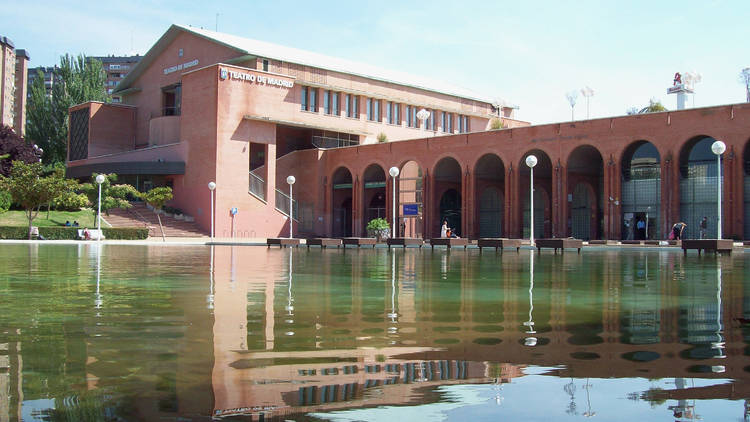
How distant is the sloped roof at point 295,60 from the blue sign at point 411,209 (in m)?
13.0

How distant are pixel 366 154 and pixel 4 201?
24239 mm

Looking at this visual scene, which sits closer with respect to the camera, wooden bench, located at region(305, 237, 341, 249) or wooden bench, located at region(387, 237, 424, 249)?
wooden bench, located at region(387, 237, 424, 249)

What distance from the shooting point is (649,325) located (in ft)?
18.5

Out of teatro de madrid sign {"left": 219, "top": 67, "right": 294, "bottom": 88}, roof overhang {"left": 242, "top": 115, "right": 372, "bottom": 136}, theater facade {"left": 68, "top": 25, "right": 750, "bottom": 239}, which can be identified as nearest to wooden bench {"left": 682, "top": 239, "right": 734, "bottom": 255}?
theater facade {"left": 68, "top": 25, "right": 750, "bottom": 239}

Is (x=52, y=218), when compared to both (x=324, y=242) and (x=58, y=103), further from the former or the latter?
(x=58, y=103)

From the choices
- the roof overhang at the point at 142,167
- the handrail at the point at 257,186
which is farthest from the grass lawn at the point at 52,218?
the handrail at the point at 257,186

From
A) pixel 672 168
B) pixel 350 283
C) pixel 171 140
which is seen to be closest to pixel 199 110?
pixel 171 140

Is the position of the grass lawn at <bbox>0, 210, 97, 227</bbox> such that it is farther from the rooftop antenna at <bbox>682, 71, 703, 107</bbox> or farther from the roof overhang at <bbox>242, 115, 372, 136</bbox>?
the rooftop antenna at <bbox>682, 71, 703, 107</bbox>

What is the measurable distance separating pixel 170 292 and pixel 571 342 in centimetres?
521

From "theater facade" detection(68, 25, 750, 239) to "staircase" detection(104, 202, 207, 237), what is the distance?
130 centimetres

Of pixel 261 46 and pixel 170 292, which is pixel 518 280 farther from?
pixel 261 46

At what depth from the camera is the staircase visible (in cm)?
4500

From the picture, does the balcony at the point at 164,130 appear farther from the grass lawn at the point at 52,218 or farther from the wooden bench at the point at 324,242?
the wooden bench at the point at 324,242

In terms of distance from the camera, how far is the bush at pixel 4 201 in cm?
4381
